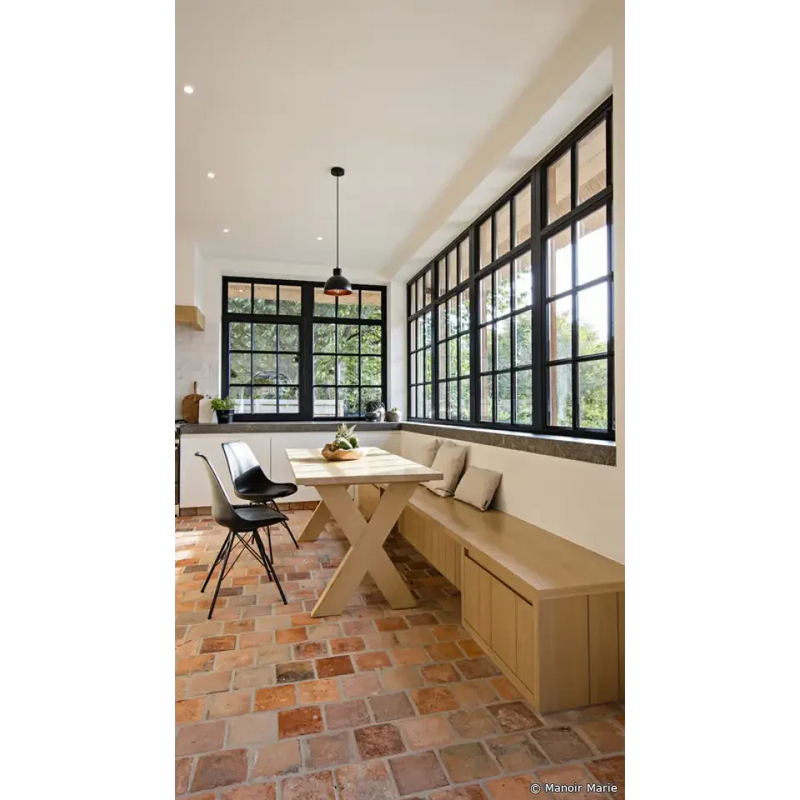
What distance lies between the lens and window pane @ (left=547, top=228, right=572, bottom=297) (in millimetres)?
2895

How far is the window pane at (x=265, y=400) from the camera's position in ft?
20.5

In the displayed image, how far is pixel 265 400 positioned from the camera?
6.29 meters

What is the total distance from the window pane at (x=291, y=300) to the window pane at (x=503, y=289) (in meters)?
3.20

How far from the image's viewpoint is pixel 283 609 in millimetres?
2803

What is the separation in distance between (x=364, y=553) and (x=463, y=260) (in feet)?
9.33

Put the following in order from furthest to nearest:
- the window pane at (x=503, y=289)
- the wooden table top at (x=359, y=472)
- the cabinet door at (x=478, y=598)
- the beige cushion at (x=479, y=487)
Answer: the window pane at (x=503, y=289), the beige cushion at (x=479, y=487), the wooden table top at (x=359, y=472), the cabinet door at (x=478, y=598)

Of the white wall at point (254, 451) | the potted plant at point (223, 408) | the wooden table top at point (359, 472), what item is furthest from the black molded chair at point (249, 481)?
the potted plant at point (223, 408)

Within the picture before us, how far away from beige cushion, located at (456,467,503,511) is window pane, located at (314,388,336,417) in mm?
3203

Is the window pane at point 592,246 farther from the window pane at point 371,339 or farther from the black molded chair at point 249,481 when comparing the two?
the window pane at point 371,339

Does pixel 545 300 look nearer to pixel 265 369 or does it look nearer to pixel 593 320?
pixel 593 320

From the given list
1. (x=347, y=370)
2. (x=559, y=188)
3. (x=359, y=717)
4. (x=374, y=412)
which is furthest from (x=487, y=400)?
(x=347, y=370)

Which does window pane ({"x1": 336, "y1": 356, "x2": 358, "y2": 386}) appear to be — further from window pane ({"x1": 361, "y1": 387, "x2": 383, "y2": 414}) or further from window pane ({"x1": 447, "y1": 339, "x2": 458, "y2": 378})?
window pane ({"x1": 447, "y1": 339, "x2": 458, "y2": 378})
